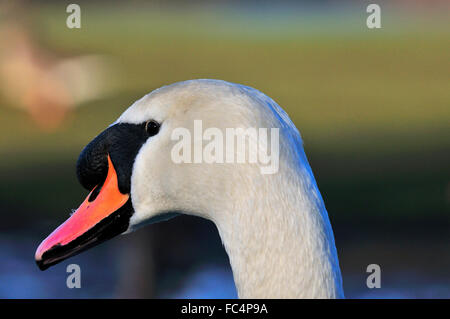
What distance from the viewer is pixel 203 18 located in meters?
15.4

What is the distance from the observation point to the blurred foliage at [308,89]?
7402 millimetres

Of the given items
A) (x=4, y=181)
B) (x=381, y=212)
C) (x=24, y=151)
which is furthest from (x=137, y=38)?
(x=381, y=212)

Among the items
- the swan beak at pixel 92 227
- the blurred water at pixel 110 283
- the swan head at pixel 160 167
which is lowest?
the blurred water at pixel 110 283

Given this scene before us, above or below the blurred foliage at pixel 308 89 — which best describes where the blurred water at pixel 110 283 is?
below

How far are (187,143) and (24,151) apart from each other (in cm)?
799

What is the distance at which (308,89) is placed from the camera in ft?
36.9

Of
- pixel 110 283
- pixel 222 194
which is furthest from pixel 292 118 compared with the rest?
pixel 222 194

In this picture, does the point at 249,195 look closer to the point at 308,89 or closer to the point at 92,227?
the point at 92,227

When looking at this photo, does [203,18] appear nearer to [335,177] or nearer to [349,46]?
[349,46]

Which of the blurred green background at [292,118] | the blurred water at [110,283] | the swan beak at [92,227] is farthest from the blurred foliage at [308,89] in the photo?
the swan beak at [92,227]

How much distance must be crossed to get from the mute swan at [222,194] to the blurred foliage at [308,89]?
4877mm

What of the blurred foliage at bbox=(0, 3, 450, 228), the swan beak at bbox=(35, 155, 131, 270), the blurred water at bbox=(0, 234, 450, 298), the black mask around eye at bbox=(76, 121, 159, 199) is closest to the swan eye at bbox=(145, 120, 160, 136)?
the black mask around eye at bbox=(76, 121, 159, 199)

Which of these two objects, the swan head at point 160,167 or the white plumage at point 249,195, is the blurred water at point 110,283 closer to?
the swan head at point 160,167

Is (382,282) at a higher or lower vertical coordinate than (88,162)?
lower
